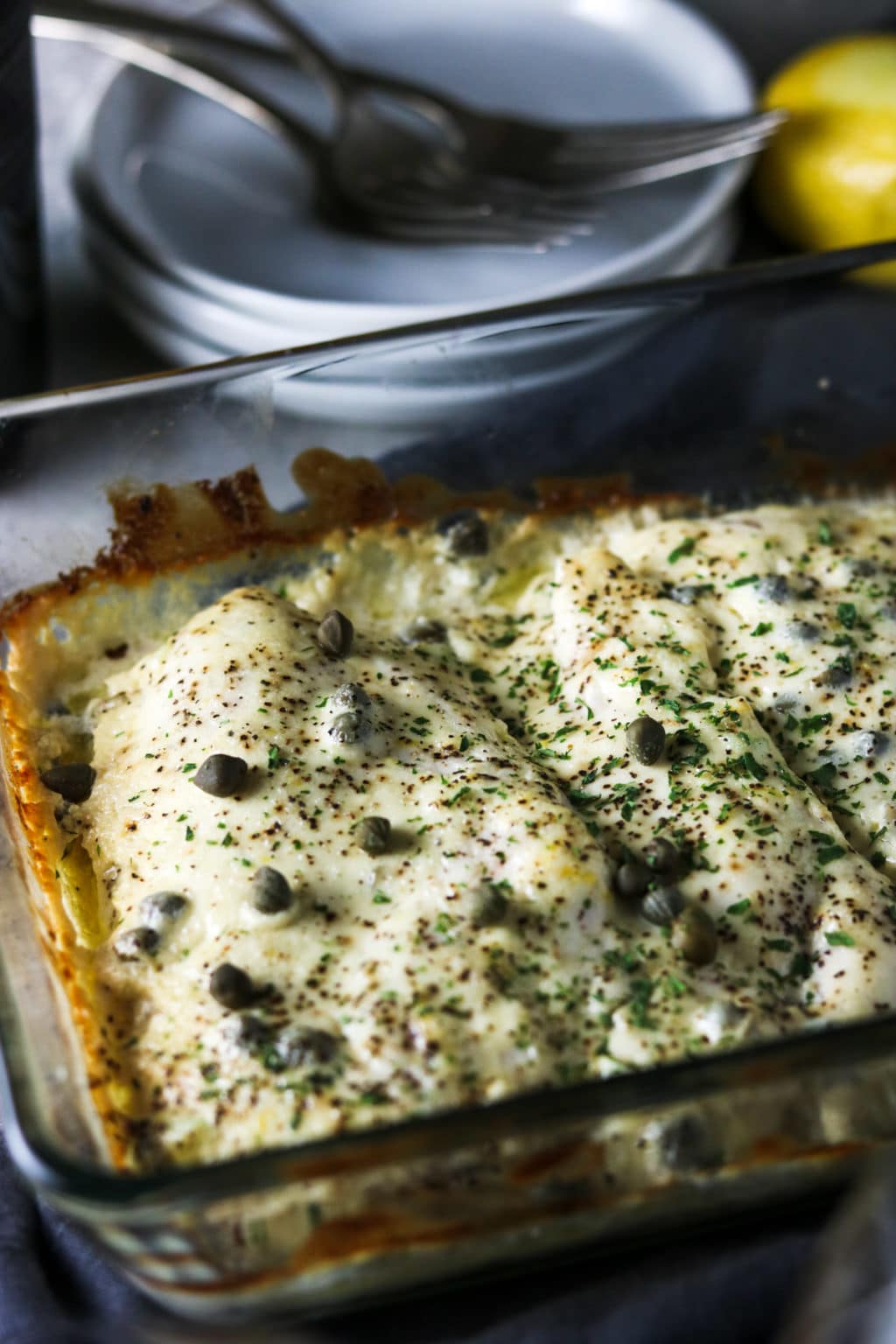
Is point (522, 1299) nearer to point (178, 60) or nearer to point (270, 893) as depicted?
point (270, 893)

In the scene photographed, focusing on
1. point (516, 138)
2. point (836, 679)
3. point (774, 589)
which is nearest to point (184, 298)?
point (516, 138)

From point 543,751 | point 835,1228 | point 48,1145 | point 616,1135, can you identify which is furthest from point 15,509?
point 835,1228

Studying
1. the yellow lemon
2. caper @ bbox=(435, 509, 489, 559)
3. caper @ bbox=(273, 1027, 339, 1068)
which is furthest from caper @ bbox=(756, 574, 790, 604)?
the yellow lemon

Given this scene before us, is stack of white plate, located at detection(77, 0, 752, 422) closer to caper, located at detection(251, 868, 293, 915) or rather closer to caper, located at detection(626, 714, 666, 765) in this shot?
caper, located at detection(626, 714, 666, 765)

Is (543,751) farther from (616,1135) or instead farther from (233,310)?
(233,310)

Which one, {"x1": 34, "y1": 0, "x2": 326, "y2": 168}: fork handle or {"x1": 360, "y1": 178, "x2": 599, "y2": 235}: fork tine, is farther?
{"x1": 34, "y1": 0, "x2": 326, "y2": 168}: fork handle

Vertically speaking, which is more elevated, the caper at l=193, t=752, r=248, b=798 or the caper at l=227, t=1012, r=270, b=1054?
the caper at l=193, t=752, r=248, b=798
